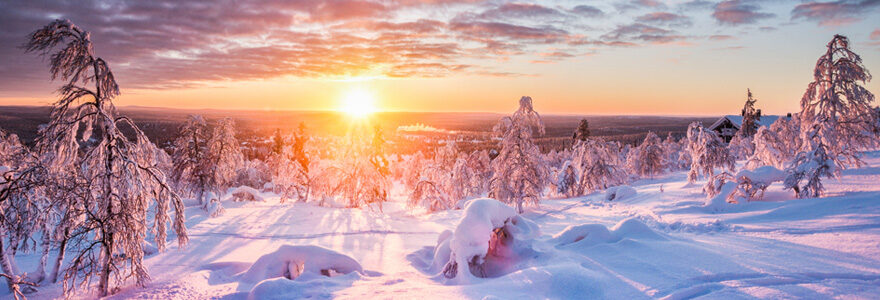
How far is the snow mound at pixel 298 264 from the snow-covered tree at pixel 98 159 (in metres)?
2.69

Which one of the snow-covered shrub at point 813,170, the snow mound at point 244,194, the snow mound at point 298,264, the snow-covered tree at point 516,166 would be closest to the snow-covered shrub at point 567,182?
the snow-covered tree at point 516,166

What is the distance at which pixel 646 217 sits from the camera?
16.4m

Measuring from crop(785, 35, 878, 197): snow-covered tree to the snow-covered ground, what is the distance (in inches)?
51.7

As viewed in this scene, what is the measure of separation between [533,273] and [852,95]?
16725mm

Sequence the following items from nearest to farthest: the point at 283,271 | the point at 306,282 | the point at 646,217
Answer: the point at 306,282, the point at 283,271, the point at 646,217

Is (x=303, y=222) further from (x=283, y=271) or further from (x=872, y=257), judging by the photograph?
(x=872, y=257)

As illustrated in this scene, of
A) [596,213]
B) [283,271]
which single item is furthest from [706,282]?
[596,213]

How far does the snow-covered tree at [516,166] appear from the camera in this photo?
22.7m

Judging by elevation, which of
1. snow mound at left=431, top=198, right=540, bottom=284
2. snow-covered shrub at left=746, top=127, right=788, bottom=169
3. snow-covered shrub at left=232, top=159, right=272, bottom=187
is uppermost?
snow-covered shrub at left=746, top=127, right=788, bottom=169

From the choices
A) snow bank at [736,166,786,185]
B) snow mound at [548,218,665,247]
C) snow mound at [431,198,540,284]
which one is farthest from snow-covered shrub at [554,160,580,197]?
snow mound at [431,198,540,284]

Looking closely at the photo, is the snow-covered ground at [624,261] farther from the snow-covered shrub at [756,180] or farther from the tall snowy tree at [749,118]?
the tall snowy tree at [749,118]

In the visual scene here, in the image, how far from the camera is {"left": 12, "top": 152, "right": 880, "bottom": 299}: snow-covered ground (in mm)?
7586

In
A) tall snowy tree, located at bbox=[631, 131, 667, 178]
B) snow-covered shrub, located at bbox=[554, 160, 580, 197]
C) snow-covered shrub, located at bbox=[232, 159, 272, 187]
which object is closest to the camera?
snow-covered shrub, located at bbox=[554, 160, 580, 197]

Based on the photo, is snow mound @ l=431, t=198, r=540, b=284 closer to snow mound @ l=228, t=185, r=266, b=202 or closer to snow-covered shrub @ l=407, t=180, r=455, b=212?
snow-covered shrub @ l=407, t=180, r=455, b=212
